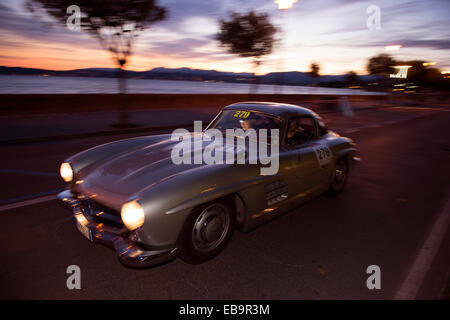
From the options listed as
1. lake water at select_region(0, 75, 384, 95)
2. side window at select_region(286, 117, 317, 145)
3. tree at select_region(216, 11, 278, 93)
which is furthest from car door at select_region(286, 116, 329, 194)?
lake water at select_region(0, 75, 384, 95)

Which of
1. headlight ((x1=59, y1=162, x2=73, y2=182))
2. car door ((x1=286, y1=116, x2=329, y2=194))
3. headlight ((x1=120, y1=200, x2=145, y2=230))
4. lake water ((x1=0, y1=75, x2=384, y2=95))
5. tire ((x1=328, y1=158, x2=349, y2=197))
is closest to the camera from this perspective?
headlight ((x1=120, y1=200, x2=145, y2=230))

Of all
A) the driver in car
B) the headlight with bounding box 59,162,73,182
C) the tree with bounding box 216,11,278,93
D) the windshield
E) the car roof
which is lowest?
the headlight with bounding box 59,162,73,182

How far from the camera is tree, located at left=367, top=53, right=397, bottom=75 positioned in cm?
3541

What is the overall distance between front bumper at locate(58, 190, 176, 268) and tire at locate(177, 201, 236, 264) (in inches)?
7.2

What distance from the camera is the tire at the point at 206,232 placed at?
106 inches

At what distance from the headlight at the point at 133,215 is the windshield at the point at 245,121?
2.13 m

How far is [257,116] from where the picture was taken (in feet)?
13.5

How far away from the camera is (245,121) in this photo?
4172 millimetres

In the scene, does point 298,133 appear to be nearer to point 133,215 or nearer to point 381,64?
point 133,215

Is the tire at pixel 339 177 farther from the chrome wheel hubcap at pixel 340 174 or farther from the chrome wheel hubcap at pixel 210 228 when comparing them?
the chrome wheel hubcap at pixel 210 228

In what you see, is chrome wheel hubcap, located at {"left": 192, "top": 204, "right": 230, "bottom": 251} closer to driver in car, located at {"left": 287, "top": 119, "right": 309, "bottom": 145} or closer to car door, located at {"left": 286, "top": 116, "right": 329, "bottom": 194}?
car door, located at {"left": 286, "top": 116, "right": 329, "bottom": 194}

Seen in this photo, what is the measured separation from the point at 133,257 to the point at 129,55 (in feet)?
34.9
